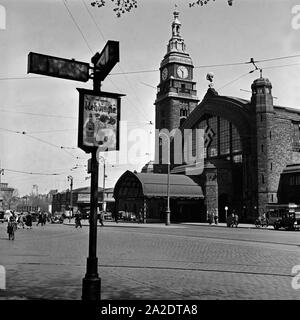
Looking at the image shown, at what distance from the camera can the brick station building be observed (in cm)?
5909

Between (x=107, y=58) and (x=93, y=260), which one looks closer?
(x=107, y=58)

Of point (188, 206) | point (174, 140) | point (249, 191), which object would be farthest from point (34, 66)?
point (174, 140)

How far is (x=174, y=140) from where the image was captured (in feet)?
268

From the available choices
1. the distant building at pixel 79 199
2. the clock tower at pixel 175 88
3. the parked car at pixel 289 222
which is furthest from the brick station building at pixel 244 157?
the distant building at pixel 79 199

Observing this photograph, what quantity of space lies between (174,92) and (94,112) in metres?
80.0

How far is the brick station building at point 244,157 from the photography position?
59.1 meters

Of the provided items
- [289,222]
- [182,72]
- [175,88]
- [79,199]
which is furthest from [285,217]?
[79,199]

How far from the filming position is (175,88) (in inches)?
3398

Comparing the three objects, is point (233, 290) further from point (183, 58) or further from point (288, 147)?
point (183, 58)

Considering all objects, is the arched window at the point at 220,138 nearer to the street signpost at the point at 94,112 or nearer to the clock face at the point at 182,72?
the clock face at the point at 182,72

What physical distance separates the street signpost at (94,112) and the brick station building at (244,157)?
52782mm

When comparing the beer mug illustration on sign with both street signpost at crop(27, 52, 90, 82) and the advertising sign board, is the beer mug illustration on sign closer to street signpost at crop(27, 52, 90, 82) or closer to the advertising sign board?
the advertising sign board

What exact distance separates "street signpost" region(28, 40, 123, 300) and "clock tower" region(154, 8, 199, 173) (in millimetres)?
75969

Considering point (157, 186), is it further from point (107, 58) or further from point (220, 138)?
point (107, 58)
